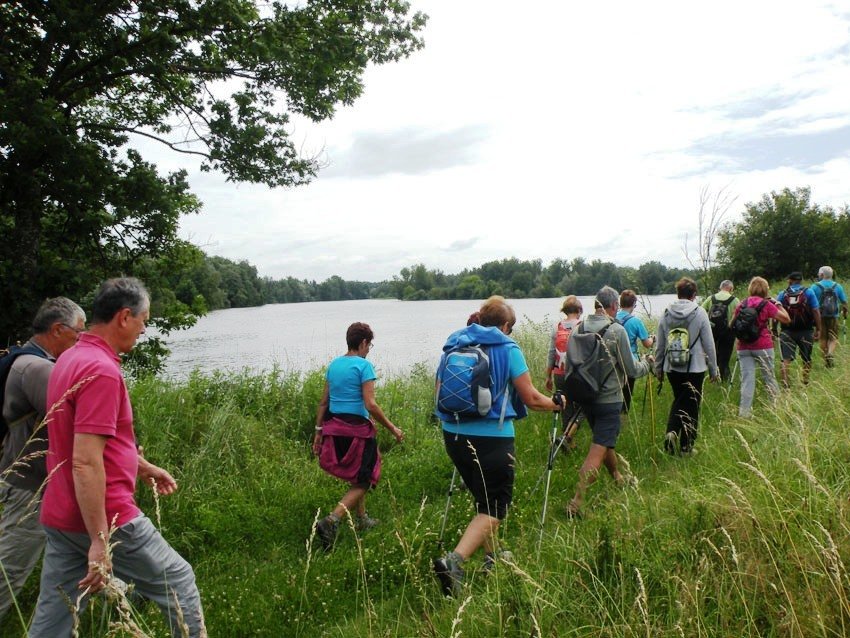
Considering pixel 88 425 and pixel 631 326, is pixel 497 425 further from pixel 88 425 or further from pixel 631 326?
pixel 631 326

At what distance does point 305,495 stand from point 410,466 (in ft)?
4.47

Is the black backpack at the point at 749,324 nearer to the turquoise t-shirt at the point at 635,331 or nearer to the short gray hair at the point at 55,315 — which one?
the turquoise t-shirt at the point at 635,331

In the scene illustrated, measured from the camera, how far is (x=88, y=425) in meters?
2.37

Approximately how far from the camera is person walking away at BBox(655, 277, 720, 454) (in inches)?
238

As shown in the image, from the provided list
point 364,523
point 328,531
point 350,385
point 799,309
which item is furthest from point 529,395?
point 799,309

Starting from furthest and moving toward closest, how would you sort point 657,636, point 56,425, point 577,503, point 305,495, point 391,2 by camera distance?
point 391,2 → point 305,495 → point 577,503 → point 56,425 → point 657,636

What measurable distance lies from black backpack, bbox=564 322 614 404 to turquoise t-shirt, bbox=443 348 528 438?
1.53 metres

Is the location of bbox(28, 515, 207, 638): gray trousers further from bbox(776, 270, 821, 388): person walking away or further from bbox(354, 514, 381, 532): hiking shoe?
bbox(776, 270, 821, 388): person walking away

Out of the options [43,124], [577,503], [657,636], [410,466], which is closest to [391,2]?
[43,124]

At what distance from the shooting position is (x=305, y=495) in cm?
582

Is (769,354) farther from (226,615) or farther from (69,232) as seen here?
(69,232)

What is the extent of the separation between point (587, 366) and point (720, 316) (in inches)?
170

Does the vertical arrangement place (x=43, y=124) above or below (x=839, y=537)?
above

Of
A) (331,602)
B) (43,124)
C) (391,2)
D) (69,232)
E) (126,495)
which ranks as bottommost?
(331,602)
